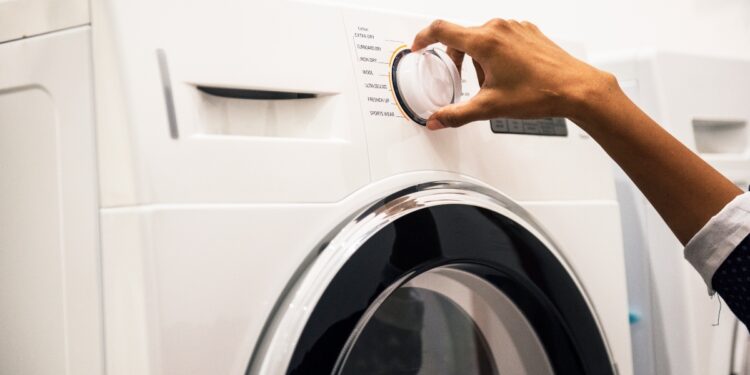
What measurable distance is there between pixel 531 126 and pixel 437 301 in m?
0.20

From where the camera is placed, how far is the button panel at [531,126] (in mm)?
732

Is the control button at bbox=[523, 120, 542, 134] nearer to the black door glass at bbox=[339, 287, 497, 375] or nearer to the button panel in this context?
the button panel

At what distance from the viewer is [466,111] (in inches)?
24.9

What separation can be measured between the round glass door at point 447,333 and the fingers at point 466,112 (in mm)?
125

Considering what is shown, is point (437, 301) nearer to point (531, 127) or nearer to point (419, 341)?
point (419, 341)

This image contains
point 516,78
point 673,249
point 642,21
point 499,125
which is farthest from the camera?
point 642,21

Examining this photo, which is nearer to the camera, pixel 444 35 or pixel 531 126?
pixel 444 35

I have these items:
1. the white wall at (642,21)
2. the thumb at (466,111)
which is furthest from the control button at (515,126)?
the white wall at (642,21)

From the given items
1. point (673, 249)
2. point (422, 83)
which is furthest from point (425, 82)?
point (673, 249)

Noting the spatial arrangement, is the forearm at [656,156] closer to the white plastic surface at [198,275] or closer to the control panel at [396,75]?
the control panel at [396,75]

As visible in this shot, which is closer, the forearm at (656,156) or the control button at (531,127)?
the forearm at (656,156)

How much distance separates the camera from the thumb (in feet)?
2.08

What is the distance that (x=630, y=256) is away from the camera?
39.0 inches

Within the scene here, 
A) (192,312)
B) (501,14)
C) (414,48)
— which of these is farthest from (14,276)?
(501,14)
